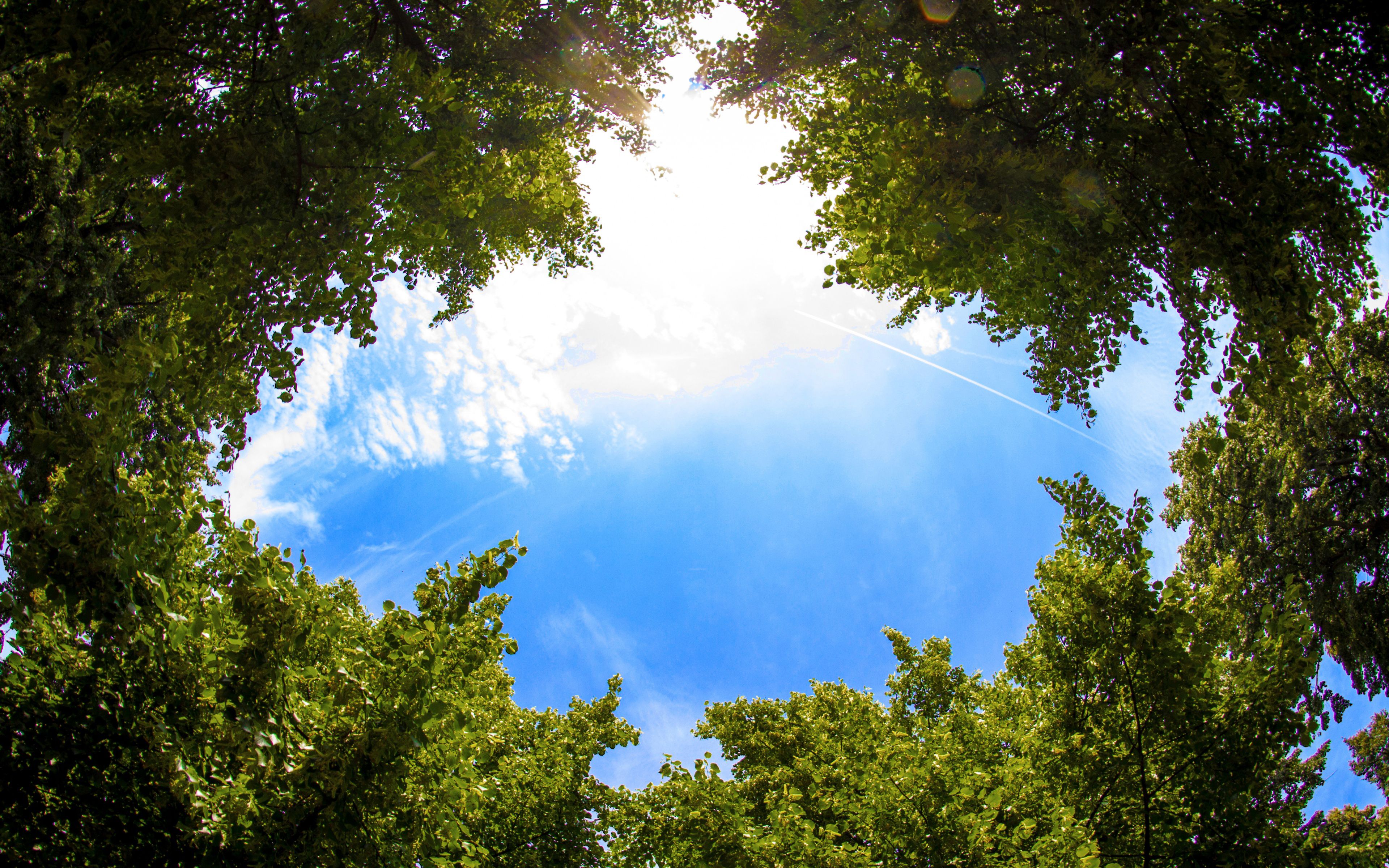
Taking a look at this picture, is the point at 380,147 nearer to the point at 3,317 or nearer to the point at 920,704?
the point at 3,317

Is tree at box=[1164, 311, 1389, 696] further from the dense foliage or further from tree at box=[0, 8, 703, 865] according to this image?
tree at box=[0, 8, 703, 865]

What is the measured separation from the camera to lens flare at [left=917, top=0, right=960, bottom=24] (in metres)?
4.62

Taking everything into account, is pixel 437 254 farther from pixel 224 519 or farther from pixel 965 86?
pixel 965 86

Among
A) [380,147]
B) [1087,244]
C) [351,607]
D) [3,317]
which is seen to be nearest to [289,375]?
[380,147]

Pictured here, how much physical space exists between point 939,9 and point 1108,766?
654cm

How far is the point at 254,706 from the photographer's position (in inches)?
127

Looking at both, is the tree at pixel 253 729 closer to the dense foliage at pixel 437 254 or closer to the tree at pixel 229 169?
the dense foliage at pixel 437 254

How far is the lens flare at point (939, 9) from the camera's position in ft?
15.1

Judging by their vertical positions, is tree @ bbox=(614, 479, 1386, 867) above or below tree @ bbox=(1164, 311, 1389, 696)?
below

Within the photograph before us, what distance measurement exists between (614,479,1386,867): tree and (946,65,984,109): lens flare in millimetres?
3592

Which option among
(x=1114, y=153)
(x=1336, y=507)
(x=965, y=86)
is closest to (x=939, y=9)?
(x=965, y=86)

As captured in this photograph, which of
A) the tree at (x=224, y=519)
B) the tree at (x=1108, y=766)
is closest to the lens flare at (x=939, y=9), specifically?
the tree at (x=224, y=519)

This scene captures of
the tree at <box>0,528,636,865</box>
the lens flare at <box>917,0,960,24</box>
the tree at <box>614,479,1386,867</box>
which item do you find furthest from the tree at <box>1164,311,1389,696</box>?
the tree at <box>0,528,636,865</box>

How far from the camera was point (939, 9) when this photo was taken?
4.64 metres
